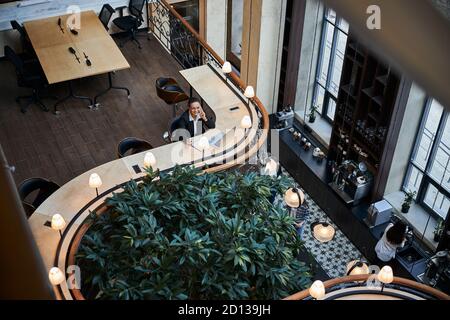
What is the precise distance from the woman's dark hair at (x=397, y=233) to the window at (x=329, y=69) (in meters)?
3.02

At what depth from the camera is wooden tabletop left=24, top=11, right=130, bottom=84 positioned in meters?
9.88

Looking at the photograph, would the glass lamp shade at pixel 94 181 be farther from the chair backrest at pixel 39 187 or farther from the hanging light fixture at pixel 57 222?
the chair backrest at pixel 39 187

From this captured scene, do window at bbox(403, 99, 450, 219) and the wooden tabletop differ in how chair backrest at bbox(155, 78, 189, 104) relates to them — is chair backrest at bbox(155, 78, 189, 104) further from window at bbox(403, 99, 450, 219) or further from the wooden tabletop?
window at bbox(403, 99, 450, 219)

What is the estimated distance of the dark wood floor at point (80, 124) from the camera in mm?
9078

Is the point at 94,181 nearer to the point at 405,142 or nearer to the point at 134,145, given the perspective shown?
the point at 134,145

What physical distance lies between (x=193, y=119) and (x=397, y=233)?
3303 mm

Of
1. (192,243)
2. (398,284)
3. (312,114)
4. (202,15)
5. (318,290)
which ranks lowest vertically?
(312,114)

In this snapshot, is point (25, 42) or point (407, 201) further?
point (25, 42)

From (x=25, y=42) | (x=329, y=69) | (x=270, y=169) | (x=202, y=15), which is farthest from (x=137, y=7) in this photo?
(x=270, y=169)

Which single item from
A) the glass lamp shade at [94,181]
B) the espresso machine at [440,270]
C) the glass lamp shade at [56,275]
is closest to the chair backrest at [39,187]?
the glass lamp shade at [94,181]

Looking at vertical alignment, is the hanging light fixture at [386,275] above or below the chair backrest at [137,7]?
below

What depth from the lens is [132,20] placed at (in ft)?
38.9

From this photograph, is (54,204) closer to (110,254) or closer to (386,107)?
(110,254)
